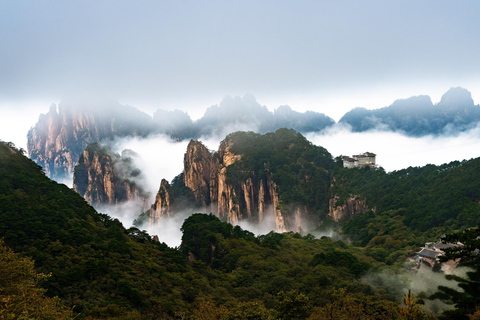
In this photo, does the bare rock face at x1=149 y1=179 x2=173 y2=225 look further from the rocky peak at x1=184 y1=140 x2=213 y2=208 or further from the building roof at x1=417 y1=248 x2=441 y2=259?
the building roof at x1=417 y1=248 x2=441 y2=259

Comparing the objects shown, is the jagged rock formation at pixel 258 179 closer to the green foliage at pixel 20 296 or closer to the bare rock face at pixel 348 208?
the bare rock face at pixel 348 208

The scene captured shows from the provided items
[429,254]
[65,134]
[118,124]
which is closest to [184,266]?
[429,254]

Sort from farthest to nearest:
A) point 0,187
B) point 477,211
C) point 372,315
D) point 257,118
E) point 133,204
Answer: point 257,118 → point 133,204 → point 477,211 → point 0,187 → point 372,315

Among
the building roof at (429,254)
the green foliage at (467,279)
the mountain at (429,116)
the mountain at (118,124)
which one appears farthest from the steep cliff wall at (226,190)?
the mountain at (429,116)

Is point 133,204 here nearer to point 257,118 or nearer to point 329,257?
point 257,118

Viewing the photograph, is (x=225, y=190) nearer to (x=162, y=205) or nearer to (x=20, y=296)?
(x=162, y=205)

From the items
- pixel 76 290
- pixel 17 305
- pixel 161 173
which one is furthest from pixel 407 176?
pixel 161 173
